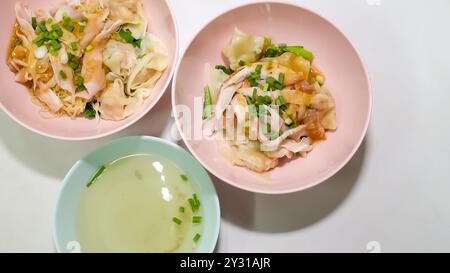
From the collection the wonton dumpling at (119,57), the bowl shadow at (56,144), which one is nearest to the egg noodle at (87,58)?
the wonton dumpling at (119,57)

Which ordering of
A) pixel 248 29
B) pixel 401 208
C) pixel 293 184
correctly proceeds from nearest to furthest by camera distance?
pixel 293 184 < pixel 248 29 < pixel 401 208

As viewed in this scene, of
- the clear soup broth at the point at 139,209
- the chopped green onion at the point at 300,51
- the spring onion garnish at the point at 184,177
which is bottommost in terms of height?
the clear soup broth at the point at 139,209

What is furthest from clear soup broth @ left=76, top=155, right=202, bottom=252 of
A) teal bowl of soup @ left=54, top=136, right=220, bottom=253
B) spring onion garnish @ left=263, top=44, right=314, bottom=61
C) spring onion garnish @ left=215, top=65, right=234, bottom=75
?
spring onion garnish @ left=263, top=44, right=314, bottom=61

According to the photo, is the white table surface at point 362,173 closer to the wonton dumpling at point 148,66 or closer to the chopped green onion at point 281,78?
the wonton dumpling at point 148,66

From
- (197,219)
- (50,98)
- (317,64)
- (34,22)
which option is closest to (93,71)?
(50,98)

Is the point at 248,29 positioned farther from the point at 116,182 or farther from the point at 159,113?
the point at 116,182

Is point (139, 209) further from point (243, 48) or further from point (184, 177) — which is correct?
point (243, 48)
